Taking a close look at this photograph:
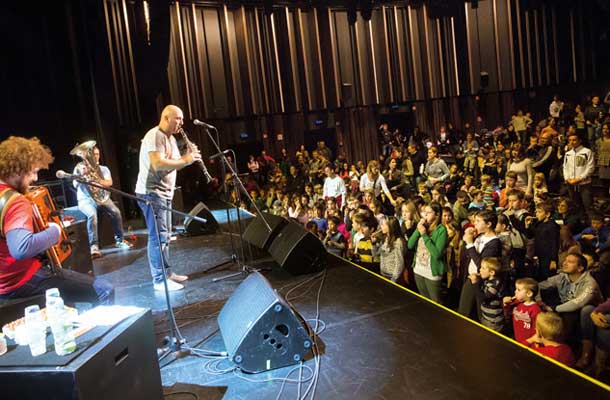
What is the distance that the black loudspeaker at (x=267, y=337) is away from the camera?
2043mm

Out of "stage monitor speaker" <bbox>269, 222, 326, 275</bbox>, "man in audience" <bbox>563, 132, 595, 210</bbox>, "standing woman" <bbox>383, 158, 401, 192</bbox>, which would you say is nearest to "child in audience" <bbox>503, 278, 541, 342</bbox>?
"stage monitor speaker" <bbox>269, 222, 326, 275</bbox>

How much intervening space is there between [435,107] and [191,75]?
267 inches

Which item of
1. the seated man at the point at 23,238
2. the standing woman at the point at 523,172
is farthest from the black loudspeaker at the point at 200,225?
the standing woman at the point at 523,172

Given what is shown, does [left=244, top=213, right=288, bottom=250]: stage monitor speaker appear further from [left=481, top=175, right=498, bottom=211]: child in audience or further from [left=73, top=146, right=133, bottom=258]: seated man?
[left=481, top=175, right=498, bottom=211]: child in audience

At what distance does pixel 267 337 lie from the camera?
2070 millimetres

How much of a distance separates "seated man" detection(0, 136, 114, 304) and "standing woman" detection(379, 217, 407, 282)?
7.65 feet

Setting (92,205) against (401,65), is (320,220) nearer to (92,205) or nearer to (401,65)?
(92,205)

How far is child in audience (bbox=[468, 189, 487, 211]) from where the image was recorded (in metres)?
4.69

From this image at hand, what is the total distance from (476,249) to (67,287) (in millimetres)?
2691

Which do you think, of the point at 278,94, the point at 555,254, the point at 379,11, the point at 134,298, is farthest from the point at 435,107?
the point at 134,298

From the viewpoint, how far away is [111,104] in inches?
298

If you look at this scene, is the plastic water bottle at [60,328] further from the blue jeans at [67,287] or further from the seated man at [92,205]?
the seated man at [92,205]

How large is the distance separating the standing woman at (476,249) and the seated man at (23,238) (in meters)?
2.39

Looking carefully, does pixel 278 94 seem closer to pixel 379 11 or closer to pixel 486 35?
pixel 379 11
